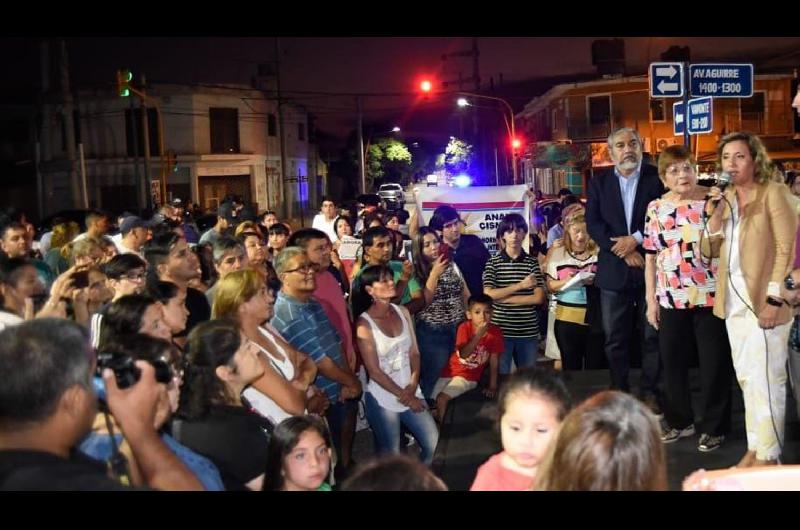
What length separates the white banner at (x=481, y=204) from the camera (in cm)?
1034

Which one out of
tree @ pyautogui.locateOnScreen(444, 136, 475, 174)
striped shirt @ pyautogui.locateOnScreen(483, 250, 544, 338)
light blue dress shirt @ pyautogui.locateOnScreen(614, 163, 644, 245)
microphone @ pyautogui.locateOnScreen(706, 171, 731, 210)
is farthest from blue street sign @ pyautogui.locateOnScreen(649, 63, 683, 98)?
tree @ pyautogui.locateOnScreen(444, 136, 475, 174)

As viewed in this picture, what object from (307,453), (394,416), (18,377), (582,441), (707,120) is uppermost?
(707,120)

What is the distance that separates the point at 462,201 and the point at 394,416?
5083mm

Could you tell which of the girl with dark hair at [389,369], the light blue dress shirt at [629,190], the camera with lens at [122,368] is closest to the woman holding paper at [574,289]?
the light blue dress shirt at [629,190]

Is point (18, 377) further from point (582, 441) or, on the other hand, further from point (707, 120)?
point (707, 120)

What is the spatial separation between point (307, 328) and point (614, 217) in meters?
2.32

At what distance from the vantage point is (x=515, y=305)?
23.6ft

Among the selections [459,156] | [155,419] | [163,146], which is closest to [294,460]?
[155,419]

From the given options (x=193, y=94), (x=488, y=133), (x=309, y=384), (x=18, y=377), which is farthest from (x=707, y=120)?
(x=488, y=133)

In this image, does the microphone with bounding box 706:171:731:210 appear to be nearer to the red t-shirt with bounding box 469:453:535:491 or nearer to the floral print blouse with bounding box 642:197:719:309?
the floral print blouse with bounding box 642:197:719:309

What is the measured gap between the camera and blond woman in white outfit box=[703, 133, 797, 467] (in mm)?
4738

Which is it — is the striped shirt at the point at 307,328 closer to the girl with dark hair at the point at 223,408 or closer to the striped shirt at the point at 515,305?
the girl with dark hair at the point at 223,408

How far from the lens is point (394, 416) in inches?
225

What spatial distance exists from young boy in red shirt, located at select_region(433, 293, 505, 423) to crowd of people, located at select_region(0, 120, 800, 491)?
18 millimetres
